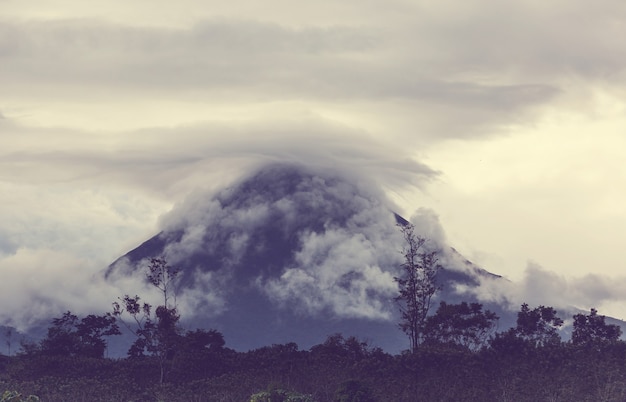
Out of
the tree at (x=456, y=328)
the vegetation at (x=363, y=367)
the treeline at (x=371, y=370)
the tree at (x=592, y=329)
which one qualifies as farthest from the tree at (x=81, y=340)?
the tree at (x=592, y=329)

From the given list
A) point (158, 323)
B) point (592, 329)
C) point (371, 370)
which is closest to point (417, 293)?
point (592, 329)

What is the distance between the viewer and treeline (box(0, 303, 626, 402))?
8850 centimetres

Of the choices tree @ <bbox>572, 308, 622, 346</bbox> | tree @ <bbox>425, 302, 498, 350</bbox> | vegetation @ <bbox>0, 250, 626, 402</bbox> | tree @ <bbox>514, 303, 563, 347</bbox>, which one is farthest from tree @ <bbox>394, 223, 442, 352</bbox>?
tree @ <bbox>572, 308, 622, 346</bbox>

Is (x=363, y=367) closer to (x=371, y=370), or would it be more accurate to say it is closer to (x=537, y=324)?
(x=371, y=370)

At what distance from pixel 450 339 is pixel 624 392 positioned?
36703mm

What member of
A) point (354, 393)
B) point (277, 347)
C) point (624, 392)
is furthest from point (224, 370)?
point (624, 392)

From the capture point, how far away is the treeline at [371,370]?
88.5m

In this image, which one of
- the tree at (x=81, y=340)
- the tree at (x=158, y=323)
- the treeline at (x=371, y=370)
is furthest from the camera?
the tree at (x=81, y=340)

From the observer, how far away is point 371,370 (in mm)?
A: 98438

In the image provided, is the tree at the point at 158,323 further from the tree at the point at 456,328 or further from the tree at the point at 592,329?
the tree at the point at 592,329

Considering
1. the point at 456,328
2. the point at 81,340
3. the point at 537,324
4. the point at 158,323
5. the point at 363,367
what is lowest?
the point at 363,367

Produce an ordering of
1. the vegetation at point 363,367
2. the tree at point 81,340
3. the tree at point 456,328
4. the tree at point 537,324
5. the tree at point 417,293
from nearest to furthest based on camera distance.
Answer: the vegetation at point 363,367, the tree at point 537,324, the tree at point 456,328, the tree at point 417,293, the tree at point 81,340

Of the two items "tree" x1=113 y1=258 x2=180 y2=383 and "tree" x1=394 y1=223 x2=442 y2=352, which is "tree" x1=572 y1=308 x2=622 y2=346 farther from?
"tree" x1=113 y1=258 x2=180 y2=383

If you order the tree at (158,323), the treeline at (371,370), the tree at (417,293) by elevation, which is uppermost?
the tree at (417,293)
